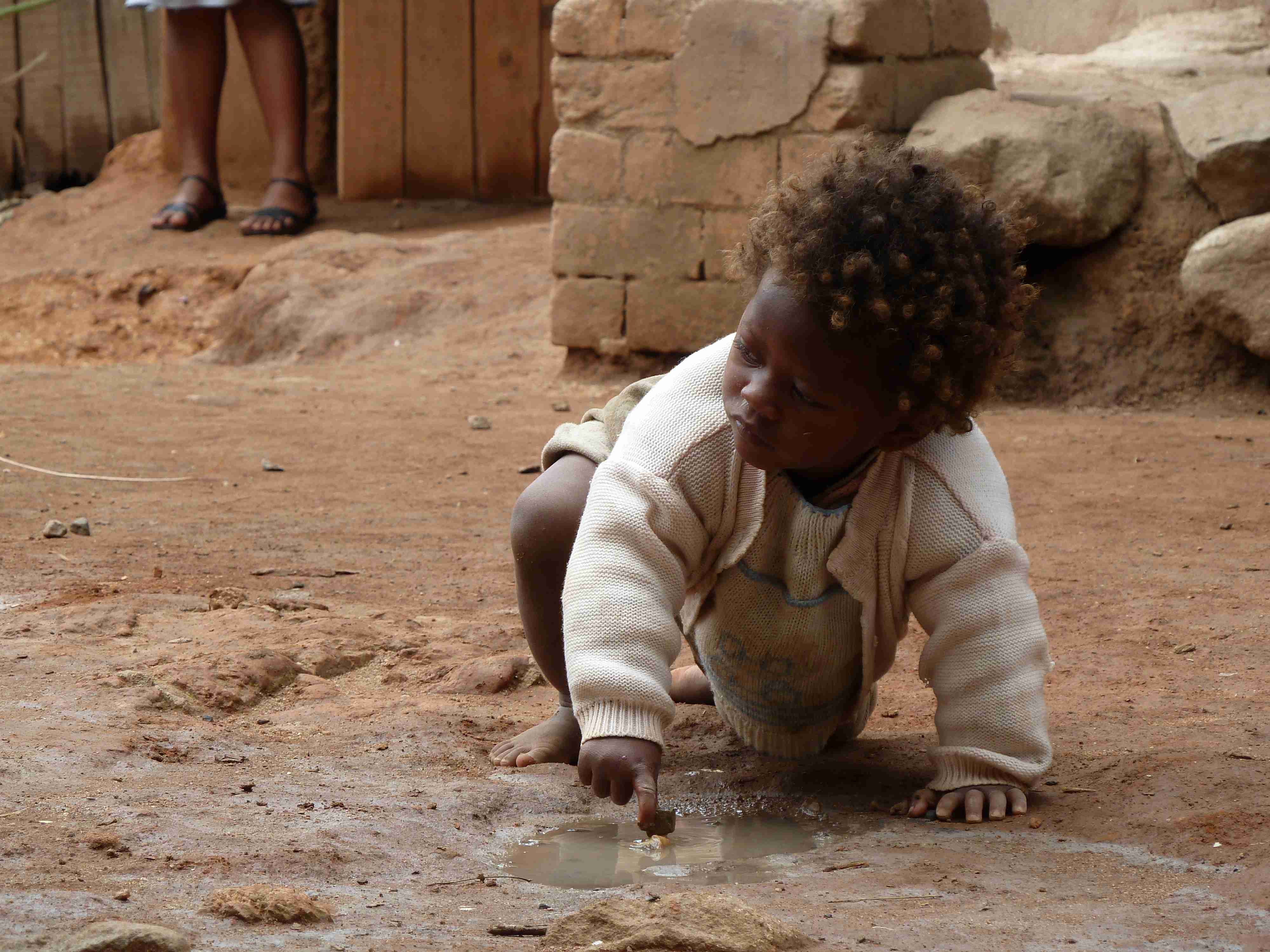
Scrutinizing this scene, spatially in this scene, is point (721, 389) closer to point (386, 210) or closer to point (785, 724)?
point (785, 724)

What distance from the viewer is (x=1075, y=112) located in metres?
5.49

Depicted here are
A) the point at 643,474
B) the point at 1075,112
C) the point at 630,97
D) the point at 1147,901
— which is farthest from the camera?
the point at 630,97

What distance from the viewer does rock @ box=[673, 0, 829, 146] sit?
215 inches

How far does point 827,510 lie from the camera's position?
2.11 metres

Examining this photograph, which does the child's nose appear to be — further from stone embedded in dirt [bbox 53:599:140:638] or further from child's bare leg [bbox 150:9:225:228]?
child's bare leg [bbox 150:9:225:228]

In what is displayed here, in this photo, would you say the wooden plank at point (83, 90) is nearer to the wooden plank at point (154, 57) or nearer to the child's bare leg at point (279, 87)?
the wooden plank at point (154, 57)

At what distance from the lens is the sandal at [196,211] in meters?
8.47

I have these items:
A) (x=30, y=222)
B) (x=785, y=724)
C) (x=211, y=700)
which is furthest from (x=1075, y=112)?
(x=30, y=222)

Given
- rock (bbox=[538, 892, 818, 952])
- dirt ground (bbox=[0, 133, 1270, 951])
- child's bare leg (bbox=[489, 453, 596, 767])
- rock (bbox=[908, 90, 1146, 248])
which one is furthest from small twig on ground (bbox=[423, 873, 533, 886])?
rock (bbox=[908, 90, 1146, 248])

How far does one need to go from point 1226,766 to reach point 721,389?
0.94 meters

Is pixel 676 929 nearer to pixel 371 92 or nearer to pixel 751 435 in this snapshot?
pixel 751 435

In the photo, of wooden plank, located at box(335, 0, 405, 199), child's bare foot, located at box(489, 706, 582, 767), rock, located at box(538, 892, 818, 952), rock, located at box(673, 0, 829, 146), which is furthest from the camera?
wooden plank, located at box(335, 0, 405, 199)

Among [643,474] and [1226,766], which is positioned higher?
[643,474]

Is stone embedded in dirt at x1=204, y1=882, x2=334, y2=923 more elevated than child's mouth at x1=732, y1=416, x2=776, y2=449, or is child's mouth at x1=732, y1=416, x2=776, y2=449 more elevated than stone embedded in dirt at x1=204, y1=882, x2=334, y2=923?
child's mouth at x1=732, y1=416, x2=776, y2=449
